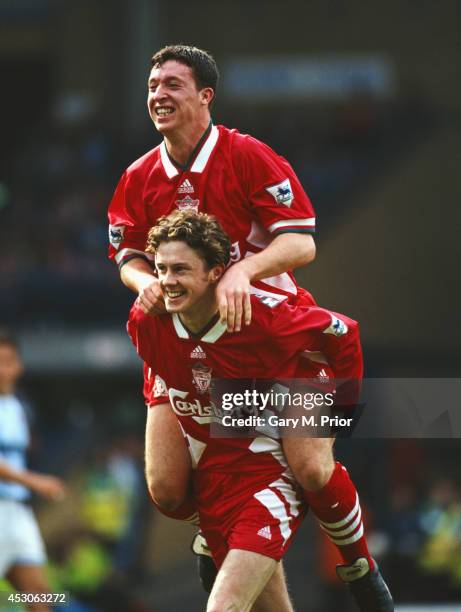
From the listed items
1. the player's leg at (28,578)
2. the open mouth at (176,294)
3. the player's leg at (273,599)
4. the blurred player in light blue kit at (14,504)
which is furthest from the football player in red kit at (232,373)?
the player's leg at (28,578)

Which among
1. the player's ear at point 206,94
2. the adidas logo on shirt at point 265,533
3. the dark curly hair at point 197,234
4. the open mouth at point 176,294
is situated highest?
the player's ear at point 206,94

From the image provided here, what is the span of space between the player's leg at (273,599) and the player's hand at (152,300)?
120 centimetres

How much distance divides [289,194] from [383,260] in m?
11.6

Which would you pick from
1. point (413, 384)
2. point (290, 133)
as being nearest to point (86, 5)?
point (290, 133)

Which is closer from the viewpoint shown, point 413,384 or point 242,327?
point 242,327

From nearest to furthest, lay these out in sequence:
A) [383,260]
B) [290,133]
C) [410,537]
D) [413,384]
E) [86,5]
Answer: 1. [413,384]
2. [410,537]
3. [383,260]
4. [290,133]
5. [86,5]

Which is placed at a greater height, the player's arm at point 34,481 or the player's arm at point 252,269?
the player's arm at point 252,269

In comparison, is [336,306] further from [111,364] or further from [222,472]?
[222,472]

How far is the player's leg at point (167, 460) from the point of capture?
568 cm

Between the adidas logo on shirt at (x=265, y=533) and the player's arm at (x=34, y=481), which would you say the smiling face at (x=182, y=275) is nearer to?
the adidas logo on shirt at (x=265, y=533)

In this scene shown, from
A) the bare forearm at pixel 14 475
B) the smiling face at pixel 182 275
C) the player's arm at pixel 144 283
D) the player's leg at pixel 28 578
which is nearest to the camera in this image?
the smiling face at pixel 182 275

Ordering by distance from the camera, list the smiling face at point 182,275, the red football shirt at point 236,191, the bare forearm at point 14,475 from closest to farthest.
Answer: the smiling face at point 182,275 → the red football shirt at point 236,191 → the bare forearm at point 14,475

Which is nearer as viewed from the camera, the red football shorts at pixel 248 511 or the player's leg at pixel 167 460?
the red football shorts at pixel 248 511

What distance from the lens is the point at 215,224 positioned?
5.35 metres
